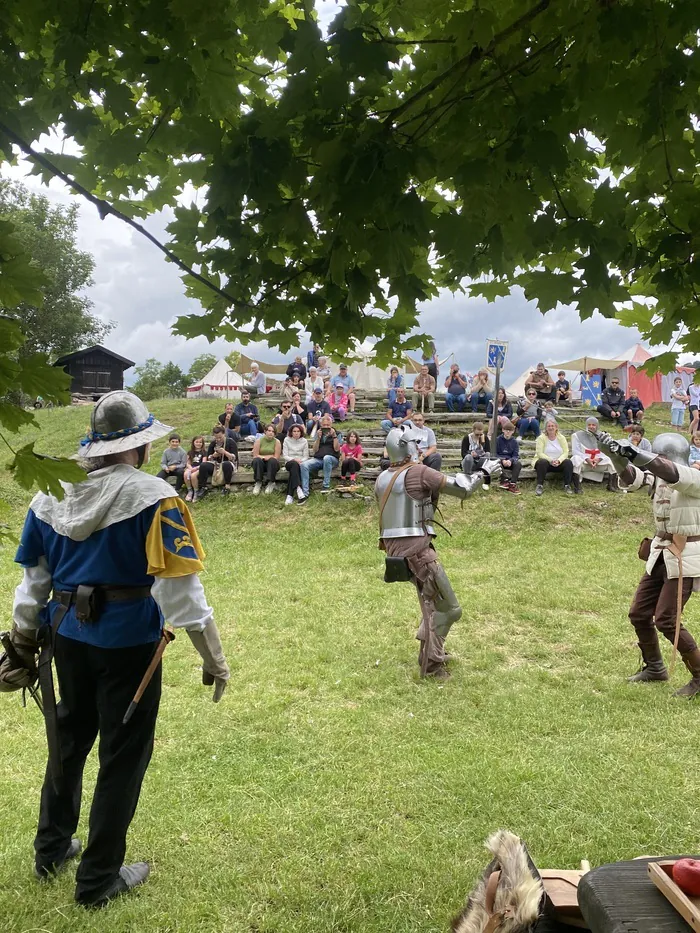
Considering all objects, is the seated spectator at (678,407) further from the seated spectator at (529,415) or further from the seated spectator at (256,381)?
the seated spectator at (256,381)

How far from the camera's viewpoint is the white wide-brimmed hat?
2678 millimetres

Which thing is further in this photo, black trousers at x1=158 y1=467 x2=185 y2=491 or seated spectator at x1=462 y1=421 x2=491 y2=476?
black trousers at x1=158 y1=467 x2=185 y2=491

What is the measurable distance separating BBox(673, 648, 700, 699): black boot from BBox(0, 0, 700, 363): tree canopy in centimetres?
354

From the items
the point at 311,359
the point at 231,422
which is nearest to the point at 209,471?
the point at 231,422

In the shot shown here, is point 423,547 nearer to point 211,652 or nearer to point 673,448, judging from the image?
point 673,448

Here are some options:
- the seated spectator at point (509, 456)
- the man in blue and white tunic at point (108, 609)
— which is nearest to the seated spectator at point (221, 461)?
the seated spectator at point (509, 456)

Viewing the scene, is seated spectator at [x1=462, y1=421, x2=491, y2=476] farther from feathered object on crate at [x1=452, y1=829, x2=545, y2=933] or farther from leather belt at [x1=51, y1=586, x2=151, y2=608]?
feathered object on crate at [x1=452, y1=829, x2=545, y2=933]

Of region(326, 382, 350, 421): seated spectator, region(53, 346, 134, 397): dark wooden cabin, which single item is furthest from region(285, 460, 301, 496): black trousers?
region(53, 346, 134, 397): dark wooden cabin

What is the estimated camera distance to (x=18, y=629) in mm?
2803

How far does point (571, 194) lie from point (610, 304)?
1.41 feet

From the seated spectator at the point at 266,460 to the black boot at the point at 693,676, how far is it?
838 centimetres

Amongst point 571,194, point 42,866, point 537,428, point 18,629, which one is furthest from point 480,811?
point 537,428

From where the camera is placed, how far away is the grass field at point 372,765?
2816mm

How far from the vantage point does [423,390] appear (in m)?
14.9
